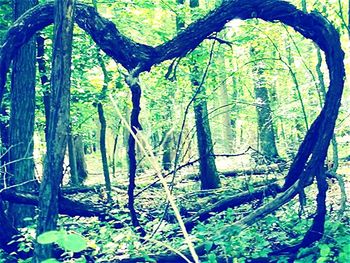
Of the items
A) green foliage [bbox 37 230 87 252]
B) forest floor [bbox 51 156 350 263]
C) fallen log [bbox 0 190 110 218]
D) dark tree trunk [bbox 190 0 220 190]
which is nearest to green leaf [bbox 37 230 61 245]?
green foliage [bbox 37 230 87 252]

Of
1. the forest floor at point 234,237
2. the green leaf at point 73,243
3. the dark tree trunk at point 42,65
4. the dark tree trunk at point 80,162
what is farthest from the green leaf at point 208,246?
the dark tree trunk at point 80,162

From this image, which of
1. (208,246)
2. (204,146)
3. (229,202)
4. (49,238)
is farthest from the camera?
(204,146)

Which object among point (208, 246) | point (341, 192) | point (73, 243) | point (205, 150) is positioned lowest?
point (208, 246)

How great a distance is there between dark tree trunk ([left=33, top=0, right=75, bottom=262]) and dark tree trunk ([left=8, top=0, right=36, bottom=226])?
10.4 feet

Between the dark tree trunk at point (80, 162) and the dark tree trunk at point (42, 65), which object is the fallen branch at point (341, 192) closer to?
the dark tree trunk at point (42, 65)

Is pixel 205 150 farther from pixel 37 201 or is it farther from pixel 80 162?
pixel 80 162

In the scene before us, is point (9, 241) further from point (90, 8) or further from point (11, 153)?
point (90, 8)

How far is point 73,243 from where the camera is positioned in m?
1.70

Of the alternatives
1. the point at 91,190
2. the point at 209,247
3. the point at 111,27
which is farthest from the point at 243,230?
the point at 91,190

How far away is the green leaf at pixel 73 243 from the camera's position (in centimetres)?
167

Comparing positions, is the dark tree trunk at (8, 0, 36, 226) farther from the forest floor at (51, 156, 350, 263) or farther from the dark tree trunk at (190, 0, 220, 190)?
the dark tree trunk at (190, 0, 220, 190)

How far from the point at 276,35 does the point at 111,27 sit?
5528 mm

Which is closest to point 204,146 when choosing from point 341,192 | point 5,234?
point 341,192

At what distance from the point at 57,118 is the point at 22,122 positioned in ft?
11.8
